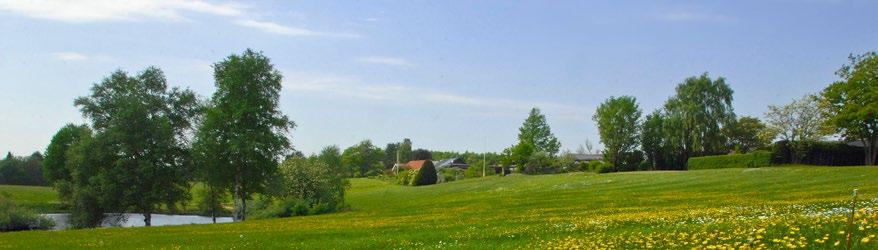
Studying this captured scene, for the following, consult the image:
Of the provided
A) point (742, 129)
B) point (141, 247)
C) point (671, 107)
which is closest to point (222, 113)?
point (141, 247)

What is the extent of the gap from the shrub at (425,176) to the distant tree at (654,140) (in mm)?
30694

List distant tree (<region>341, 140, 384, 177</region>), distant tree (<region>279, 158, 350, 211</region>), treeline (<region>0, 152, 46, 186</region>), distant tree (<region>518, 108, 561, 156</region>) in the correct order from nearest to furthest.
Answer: distant tree (<region>279, 158, 350, 211</region>) < treeline (<region>0, 152, 46, 186</region>) < distant tree (<region>518, 108, 561, 156</region>) < distant tree (<region>341, 140, 384, 177</region>)

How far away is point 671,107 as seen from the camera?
3782 inches

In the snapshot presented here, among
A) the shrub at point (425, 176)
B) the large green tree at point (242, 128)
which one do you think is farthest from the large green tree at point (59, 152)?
the shrub at point (425, 176)

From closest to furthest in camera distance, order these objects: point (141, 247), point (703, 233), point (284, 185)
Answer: point (703, 233) → point (141, 247) → point (284, 185)

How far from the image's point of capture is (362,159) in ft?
491

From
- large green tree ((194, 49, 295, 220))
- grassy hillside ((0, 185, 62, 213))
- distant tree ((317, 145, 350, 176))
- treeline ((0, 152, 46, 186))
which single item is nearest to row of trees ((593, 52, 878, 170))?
distant tree ((317, 145, 350, 176))

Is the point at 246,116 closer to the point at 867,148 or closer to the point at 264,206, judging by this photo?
the point at 264,206

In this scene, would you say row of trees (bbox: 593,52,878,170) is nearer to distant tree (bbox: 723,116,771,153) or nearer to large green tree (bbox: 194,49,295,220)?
distant tree (bbox: 723,116,771,153)

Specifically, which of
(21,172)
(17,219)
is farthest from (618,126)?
(21,172)

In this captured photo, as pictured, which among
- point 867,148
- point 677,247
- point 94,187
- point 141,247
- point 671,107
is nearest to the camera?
point 677,247

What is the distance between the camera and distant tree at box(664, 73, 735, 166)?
91.8 meters

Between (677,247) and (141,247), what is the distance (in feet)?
54.1

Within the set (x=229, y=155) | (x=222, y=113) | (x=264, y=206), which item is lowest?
(x=264, y=206)
